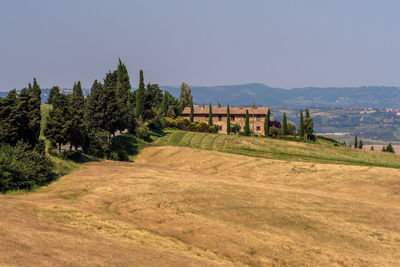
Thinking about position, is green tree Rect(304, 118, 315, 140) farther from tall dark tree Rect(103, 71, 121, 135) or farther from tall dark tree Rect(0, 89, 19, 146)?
tall dark tree Rect(0, 89, 19, 146)

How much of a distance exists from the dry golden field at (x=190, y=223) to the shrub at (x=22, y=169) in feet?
6.09

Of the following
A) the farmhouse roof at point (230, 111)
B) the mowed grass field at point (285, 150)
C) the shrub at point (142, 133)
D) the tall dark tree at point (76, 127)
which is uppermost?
the farmhouse roof at point (230, 111)

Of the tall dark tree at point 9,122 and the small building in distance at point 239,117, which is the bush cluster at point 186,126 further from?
the tall dark tree at point 9,122

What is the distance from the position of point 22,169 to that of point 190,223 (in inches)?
800

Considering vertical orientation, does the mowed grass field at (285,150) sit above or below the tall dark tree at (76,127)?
below

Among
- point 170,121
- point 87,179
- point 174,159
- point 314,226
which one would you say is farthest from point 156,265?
point 170,121

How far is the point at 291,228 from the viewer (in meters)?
31.0

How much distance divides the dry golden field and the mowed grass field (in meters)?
30.8

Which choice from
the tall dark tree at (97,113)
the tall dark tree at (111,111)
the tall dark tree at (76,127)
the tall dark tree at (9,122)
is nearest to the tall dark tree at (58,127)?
the tall dark tree at (76,127)

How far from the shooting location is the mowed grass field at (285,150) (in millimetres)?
81625

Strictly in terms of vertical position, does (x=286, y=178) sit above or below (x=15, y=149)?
below

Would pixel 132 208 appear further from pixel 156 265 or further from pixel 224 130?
pixel 224 130

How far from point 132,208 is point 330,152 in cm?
6361

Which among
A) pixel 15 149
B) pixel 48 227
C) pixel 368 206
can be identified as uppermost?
pixel 15 149
